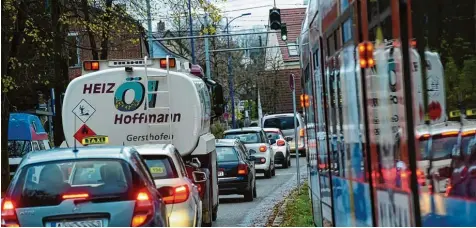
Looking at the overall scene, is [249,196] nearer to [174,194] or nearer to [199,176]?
[199,176]

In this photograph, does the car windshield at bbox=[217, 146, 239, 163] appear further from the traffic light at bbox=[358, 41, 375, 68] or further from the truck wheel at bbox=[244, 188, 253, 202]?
the traffic light at bbox=[358, 41, 375, 68]

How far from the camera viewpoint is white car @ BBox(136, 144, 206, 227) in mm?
11969

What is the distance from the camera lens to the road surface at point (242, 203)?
18.2m

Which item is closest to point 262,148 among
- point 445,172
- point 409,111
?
point 445,172

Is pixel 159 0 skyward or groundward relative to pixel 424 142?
skyward

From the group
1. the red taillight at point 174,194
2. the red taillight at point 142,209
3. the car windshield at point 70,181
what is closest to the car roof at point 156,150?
the red taillight at point 174,194

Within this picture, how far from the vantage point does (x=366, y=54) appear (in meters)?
6.65

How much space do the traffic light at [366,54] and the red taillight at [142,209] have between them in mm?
3191

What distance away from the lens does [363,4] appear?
6.67m

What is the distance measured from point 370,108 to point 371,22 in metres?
0.64

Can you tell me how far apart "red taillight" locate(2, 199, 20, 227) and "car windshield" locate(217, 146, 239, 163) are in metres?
13.7

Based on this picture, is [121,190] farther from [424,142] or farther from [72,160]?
[424,142]

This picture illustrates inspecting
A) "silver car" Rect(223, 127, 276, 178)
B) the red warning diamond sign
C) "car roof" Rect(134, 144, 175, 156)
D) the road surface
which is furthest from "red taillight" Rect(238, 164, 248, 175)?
"car roof" Rect(134, 144, 175, 156)

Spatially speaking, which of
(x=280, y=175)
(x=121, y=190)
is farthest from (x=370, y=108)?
(x=280, y=175)
